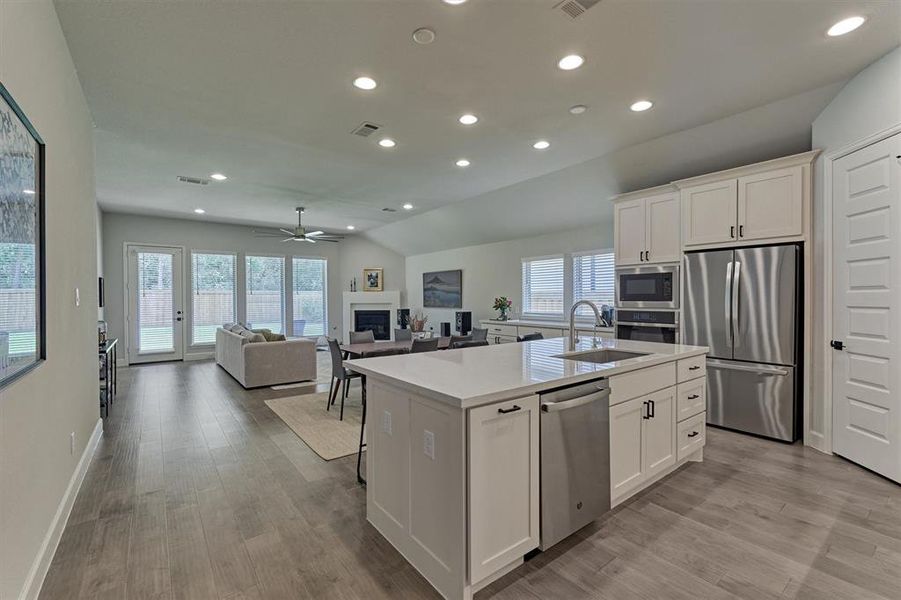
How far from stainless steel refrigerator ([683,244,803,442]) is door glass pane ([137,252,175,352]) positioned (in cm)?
919

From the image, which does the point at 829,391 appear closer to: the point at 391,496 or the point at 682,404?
the point at 682,404

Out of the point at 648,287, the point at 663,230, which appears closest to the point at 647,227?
the point at 663,230

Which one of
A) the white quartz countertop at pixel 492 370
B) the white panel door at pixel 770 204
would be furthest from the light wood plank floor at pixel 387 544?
the white panel door at pixel 770 204

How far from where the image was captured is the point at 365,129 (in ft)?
12.8

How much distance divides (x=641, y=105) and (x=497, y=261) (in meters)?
5.04

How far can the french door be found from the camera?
26.6 ft

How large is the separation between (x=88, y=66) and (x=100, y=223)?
19.7 feet

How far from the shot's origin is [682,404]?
2.97 meters

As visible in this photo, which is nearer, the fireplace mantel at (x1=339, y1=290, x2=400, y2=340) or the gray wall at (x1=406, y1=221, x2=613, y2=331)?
the gray wall at (x1=406, y1=221, x2=613, y2=331)

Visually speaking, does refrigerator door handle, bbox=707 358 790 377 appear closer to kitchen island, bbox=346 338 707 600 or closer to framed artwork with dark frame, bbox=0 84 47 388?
kitchen island, bbox=346 338 707 600

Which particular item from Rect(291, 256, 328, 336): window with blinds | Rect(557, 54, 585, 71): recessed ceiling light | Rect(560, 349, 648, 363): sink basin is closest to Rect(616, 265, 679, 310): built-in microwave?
Rect(560, 349, 648, 363): sink basin

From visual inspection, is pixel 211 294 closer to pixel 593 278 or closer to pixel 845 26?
pixel 593 278

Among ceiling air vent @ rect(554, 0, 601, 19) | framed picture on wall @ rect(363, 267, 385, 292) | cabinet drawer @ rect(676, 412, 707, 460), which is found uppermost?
ceiling air vent @ rect(554, 0, 601, 19)

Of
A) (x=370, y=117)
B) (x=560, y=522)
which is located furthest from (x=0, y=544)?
(x=370, y=117)
